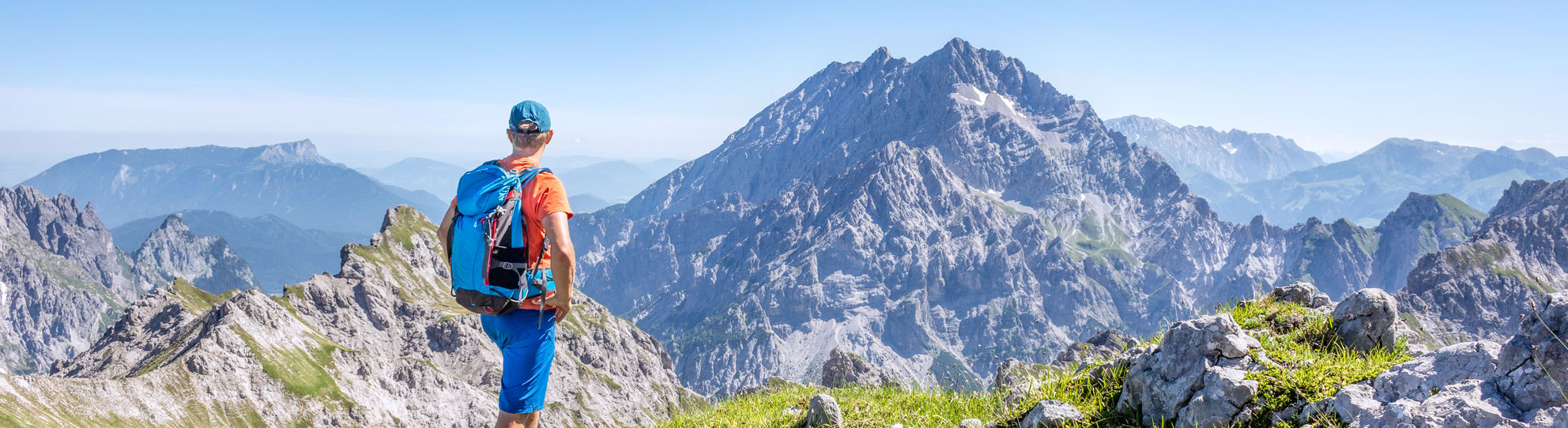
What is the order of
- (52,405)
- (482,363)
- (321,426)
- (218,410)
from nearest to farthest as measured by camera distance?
(52,405) → (218,410) → (321,426) → (482,363)

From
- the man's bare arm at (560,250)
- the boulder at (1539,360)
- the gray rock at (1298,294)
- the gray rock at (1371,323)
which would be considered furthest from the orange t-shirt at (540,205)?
the gray rock at (1298,294)

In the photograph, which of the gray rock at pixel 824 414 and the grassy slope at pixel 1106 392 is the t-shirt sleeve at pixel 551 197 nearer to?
the gray rock at pixel 824 414

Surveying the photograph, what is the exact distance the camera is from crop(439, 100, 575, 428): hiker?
25.7ft

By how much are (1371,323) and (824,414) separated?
6.94 metres

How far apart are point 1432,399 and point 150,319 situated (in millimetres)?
191524

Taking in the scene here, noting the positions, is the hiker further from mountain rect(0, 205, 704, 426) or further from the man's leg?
mountain rect(0, 205, 704, 426)

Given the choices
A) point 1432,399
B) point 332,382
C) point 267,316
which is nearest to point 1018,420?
point 1432,399

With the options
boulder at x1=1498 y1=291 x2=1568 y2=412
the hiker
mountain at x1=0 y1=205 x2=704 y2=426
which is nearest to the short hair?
the hiker

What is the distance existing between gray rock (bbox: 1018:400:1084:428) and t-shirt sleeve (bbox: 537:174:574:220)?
566cm

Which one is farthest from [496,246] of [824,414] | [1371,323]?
[1371,323]

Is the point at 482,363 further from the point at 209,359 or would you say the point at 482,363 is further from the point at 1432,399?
the point at 1432,399

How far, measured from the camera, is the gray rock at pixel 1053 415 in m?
8.14

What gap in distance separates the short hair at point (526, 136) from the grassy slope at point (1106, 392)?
17.6ft

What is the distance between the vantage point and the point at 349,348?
482 ft
